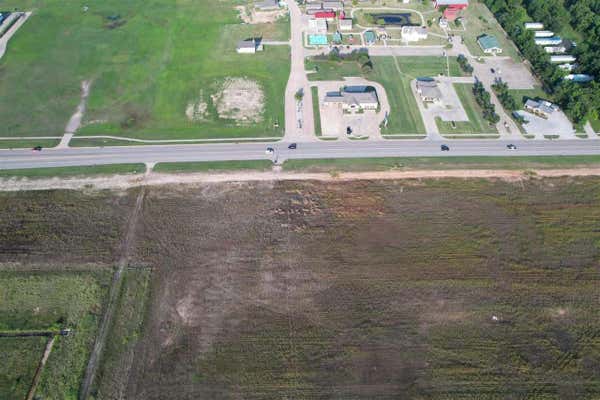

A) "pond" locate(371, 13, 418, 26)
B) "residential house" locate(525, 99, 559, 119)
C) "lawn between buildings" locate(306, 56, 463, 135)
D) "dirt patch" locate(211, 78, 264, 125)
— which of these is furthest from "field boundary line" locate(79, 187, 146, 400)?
"pond" locate(371, 13, 418, 26)

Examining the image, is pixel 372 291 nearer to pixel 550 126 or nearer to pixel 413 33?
pixel 550 126

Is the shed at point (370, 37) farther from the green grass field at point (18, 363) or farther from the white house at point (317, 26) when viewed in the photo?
the green grass field at point (18, 363)

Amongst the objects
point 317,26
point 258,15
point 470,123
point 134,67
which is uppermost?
point 258,15

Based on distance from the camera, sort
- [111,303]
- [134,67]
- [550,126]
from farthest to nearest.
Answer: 1. [134,67]
2. [550,126]
3. [111,303]

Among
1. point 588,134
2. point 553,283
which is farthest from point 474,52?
point 553,283

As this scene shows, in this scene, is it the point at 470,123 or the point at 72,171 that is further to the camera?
the point at 470,123

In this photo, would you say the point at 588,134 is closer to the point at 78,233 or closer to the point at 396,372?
the point at 396,372

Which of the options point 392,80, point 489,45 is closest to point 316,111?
point 392,80
